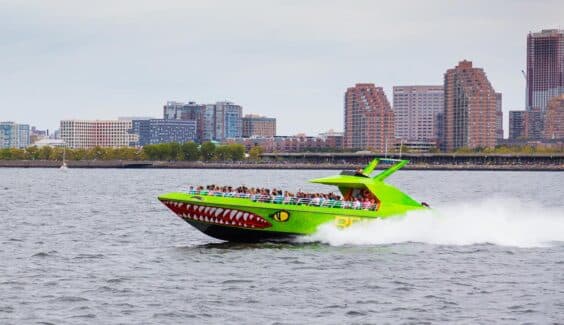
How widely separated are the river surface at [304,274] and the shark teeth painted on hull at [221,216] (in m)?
1.12

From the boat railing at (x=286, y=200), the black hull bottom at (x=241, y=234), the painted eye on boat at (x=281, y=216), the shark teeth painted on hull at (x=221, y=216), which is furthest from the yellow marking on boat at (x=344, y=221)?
the shark teeth painted on hull at (x=221, y=216)

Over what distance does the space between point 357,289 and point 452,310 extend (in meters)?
Answer: 4.36

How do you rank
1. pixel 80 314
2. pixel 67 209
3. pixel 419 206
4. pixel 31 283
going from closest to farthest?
pixel 80 314
pixel 31 283
pixel 419 206
pixel 67 209

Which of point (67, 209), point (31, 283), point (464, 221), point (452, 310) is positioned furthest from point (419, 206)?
point (67, 209)

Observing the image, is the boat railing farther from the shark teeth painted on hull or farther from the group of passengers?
the shark teeth painted on hull

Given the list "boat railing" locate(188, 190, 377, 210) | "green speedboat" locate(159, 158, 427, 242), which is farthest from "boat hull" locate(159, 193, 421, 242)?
"boat railing" locate(188, 190, 377, 210)

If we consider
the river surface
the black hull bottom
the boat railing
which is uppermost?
the boat railing

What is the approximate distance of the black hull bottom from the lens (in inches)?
1770

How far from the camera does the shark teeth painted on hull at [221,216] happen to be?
4447 cm

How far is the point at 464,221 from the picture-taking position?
50.2 meters

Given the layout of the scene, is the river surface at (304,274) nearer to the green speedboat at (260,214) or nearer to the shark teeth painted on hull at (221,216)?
the green speedboat at (260,214)

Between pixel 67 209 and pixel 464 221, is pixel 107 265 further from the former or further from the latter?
pixel 67 209

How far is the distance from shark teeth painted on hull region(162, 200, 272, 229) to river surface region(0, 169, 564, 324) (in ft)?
3.68

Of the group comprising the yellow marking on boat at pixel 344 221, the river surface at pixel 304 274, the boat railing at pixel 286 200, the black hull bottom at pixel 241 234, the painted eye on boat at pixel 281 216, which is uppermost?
the boat railing at pixel 286 200
